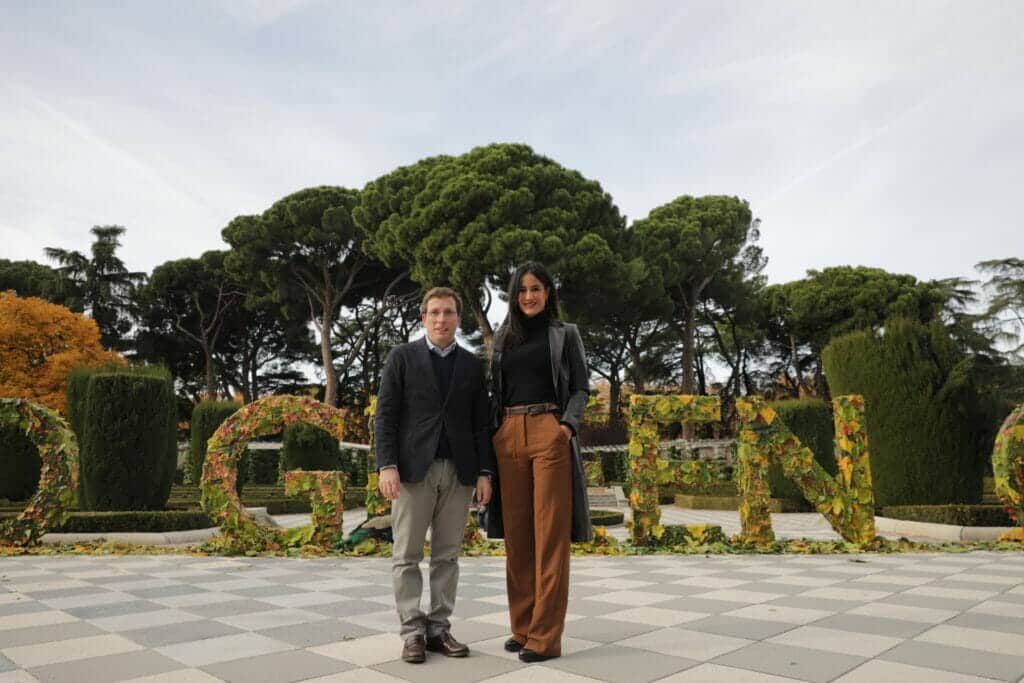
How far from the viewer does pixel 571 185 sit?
23234mm

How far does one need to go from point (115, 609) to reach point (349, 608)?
142 centimetres

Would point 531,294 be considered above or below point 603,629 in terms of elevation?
above

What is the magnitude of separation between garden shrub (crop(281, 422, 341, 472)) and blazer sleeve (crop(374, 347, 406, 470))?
16.1 m

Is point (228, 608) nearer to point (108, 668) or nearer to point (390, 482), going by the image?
point (108, 668)

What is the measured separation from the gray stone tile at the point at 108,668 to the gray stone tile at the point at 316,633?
1.90ft

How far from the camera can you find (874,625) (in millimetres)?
3814

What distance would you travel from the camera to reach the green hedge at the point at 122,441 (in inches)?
388

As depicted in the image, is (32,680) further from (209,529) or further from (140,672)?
(209,529)

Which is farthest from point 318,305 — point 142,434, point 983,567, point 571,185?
point 983,567

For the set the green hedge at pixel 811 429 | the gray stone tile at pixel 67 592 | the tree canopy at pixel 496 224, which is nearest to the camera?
the gray stone tile at pixel 67 592

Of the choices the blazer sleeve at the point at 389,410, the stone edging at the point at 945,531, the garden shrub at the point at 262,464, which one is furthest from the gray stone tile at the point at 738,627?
the garden shrub at the point at 262,464

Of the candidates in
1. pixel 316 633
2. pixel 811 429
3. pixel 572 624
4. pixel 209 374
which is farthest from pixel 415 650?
pixel 209 374

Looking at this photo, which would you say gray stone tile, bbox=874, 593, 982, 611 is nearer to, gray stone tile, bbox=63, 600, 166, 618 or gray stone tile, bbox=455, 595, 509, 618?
gray stone tile, bbox=455, 595, 509, 618

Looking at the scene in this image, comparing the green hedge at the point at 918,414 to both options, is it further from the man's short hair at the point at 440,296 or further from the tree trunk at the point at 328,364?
the tree trunk at the point at 328,364
